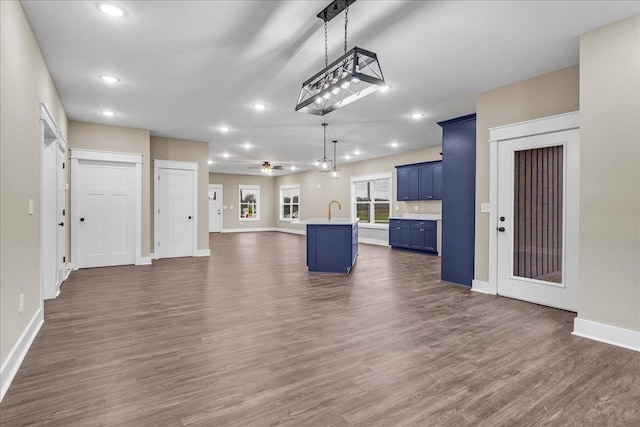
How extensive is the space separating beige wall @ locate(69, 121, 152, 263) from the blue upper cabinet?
20.3 feet

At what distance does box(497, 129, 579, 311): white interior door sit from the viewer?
3.72 meters

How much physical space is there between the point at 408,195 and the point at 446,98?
4349mm

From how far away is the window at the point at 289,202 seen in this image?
14.8 meters

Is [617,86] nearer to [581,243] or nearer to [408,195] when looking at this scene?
[581,243]

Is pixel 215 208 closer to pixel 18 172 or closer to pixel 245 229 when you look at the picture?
pixel 245 229

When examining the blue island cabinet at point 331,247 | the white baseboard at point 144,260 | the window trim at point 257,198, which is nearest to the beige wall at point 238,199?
the window trim at point 257,198

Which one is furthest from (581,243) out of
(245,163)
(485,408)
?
(245,163)

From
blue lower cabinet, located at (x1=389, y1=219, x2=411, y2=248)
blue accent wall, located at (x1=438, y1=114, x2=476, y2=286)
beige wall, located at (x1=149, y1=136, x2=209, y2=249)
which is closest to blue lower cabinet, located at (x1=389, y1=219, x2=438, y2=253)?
blue lower cabinet, located at (x1=389, y1=219, x2=411, y2=248)

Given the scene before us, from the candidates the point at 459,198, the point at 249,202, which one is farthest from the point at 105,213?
the point at 249,202

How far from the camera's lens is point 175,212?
7.59 metres

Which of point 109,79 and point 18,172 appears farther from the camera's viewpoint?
point 109,79

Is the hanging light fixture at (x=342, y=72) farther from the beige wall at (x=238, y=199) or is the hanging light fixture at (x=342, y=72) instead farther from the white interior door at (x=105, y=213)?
the beige wall at (x=238, y=199)

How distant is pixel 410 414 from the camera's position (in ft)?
6.18

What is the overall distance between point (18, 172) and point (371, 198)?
9.13 m
